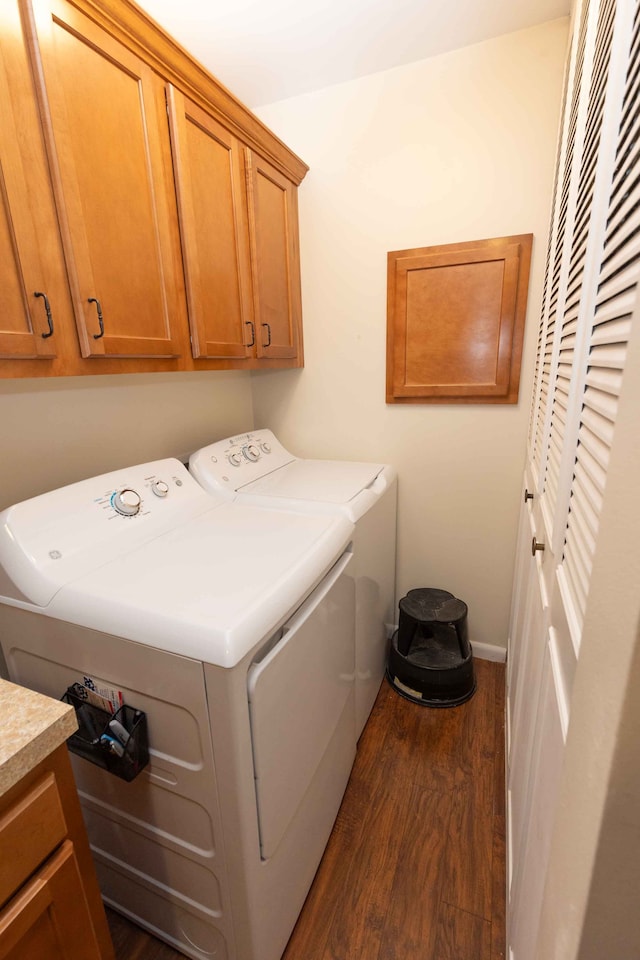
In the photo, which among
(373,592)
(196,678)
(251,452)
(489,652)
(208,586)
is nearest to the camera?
(196,678)

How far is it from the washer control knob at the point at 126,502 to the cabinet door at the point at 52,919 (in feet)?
2.44

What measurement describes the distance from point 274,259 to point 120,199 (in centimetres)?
79

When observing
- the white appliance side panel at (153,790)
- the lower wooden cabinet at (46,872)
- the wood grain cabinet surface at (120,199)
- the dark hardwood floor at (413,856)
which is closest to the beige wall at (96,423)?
the wood grain cabinet surface at (120,199)

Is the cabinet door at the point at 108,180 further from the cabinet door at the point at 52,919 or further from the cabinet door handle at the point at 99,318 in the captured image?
the cabinet door at the point at 52,919

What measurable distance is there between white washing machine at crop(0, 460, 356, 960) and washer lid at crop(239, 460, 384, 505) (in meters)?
0.31

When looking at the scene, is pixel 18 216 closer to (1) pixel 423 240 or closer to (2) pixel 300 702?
(2) pixel 300 702

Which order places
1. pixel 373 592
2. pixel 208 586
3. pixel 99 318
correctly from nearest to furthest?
pixel 208 586 < pixel 99 318 < pixel 373 592

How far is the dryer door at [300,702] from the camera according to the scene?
0.88m

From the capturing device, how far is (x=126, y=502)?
1.25m

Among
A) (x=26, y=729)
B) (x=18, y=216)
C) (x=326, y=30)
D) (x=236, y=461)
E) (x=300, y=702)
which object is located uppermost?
(x=326, y=30)

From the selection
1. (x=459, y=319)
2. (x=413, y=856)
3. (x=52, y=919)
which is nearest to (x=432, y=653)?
(x=413, y=856)

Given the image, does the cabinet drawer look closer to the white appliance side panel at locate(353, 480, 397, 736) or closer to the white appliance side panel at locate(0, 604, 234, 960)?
the white appliance side panel at locate(0, 604, 234, 960)

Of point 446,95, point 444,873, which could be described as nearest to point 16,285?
point 446,95

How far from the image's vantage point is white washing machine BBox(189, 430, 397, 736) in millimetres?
1521
